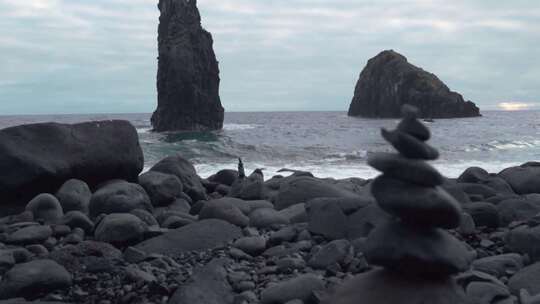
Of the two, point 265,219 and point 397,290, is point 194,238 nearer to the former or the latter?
point 265,219

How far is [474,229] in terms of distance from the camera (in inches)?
334

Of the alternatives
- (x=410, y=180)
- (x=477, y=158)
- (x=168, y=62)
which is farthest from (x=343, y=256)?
(x=168, y=62)

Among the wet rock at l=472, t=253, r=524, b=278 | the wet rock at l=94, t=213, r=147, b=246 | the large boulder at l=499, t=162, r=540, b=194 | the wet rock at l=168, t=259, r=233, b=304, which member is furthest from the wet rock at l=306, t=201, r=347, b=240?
the large boulder at l=499, t=162, r=540, b=194

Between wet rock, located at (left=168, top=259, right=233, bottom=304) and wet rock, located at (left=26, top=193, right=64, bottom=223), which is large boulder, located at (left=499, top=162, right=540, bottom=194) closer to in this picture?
wet rock, located at (left=168, top=259, right=233, bottom=304)

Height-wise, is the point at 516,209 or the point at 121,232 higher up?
the point at 516,209

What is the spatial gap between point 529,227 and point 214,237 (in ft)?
12.7

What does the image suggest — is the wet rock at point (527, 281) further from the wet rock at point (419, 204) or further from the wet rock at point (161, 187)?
the wet rock at point (161, 187)

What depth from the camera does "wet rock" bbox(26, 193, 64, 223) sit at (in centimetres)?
931

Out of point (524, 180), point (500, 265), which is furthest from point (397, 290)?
point (524, 180)

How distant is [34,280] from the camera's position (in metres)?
6.32

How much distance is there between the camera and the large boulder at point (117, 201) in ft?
31.1

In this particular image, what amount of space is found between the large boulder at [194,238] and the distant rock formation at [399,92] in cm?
8590

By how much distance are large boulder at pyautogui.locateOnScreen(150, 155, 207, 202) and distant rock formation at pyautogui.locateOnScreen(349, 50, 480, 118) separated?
81.9 metres

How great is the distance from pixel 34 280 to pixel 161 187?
4664mm
